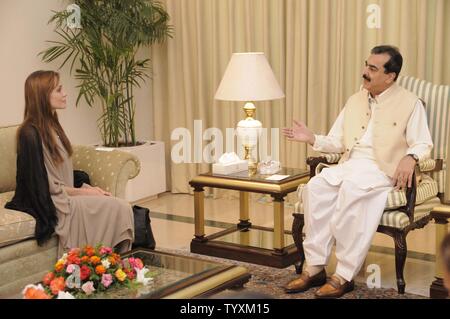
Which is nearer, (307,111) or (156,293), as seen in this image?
(156,293)

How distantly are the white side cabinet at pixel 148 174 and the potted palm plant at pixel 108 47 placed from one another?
0.48 feet

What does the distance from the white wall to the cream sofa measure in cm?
99

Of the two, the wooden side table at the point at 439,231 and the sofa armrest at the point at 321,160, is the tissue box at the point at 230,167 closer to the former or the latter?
the sofa armrest at the point at 321,160

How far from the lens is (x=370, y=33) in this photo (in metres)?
5.65

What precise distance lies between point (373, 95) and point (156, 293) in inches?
78.9

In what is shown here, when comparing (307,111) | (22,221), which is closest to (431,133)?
(307,111)

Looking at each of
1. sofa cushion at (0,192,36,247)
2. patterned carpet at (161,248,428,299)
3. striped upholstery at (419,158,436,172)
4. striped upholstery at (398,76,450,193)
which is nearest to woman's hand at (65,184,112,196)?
sofa cushion at (0,192,36,247)

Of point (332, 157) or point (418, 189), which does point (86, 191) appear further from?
point (418, 189)

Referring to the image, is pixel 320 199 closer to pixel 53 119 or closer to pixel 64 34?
pixel 53 119

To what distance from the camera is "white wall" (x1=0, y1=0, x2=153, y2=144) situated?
568cm

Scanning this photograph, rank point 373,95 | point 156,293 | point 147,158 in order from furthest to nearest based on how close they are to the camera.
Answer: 1. point 147,158
2. point 373,95
3. point 156,293

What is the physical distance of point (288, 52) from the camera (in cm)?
607

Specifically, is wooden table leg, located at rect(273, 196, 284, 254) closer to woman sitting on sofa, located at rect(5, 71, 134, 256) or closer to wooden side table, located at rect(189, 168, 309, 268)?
wooden side table, located at rect(189, 168, 309, 268)

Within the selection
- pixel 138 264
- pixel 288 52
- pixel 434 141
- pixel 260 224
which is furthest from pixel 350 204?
pixel 288 52
